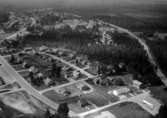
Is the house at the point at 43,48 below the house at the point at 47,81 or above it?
above

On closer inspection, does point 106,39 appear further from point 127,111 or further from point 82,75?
point 127,111

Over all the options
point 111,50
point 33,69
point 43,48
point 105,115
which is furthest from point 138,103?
point 43,48

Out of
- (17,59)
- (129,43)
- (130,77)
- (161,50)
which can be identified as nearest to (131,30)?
(129,43)

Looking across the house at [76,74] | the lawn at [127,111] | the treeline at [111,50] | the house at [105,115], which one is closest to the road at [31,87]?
the lawn at [127,111]

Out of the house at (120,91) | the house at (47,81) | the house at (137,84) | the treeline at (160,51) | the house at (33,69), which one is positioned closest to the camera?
the house at (120,91)

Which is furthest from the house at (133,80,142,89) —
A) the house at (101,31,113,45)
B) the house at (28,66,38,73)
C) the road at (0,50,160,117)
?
the house at (101,31,113,45)

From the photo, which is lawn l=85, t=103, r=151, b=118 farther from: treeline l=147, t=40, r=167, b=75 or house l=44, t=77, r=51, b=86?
treeline l=147, t=40, r=167, b=75

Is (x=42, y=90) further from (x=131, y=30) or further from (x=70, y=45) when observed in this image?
(x=131, y=30)

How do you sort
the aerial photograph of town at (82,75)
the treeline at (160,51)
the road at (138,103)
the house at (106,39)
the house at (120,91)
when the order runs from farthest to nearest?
the house at (106,39)
the treeline at (160,51)
the house at (120,91)
the aerial photograph of town at (82,75)
the road at (138,103)

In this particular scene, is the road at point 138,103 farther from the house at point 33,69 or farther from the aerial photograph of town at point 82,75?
the house at point 33,69
